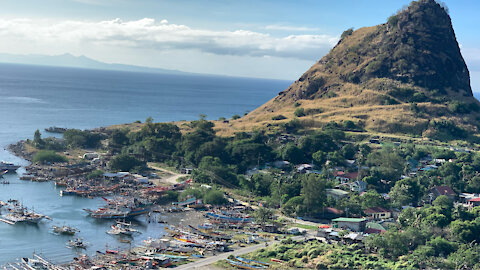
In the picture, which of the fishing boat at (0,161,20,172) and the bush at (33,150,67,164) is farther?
the bush at (33,150,67,164)

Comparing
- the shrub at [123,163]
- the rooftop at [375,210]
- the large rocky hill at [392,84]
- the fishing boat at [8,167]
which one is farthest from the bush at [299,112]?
the fishing boat at [8,167]

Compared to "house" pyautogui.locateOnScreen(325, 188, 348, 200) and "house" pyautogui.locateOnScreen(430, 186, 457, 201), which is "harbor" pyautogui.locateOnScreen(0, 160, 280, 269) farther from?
"house" pyautogui.locateOnScreen(430, 186, 457, 201)

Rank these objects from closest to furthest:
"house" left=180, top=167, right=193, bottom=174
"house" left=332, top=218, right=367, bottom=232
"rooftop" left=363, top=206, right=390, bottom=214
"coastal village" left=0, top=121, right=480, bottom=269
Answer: "coastal village" left=0, top=121, right=480, bottom=269 < "house" left=332, top=218, right=367, bottom=232 < "rooftop" left=363, top=206, right=390, bottom=214 < "house" left=180, top=167, right=193, bottom=174

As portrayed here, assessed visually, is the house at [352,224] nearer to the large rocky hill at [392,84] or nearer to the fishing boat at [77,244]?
the fishing boat at [77,244]

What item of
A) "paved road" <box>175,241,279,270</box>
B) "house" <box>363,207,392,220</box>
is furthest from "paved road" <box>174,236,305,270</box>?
"house" <box>363,207,392,220</box>

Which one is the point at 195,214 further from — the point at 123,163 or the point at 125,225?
the point at 123,163

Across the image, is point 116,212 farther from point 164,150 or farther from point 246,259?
point 164,150

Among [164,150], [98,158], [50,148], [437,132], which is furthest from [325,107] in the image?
[50,148]
